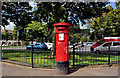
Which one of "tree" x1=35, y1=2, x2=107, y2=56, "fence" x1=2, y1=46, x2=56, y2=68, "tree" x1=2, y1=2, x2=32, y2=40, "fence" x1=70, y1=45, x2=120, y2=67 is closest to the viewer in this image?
"fence" x1=2, y1=46, x2=56, y2=68

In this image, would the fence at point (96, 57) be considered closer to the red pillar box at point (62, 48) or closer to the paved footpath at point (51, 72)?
the paved footpath at point (51, 72)

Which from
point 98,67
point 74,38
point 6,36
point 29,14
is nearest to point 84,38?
point 74,38

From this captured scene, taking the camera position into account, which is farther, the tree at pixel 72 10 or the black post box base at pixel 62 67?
the tree at pixel 72 10

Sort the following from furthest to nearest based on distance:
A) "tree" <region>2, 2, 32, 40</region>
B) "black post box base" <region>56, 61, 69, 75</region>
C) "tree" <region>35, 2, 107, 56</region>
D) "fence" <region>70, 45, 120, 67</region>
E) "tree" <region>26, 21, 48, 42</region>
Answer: "tree" <region>26, 21, 48, 42</region>
"tree" <region>2, 2, 32, 40</region>
"tree" <region>35, 2, 107, 56</region>
"fence" <region>70, 45, 120, 67</region>
"black post box base" <region>56, 61, 69, 75</region>

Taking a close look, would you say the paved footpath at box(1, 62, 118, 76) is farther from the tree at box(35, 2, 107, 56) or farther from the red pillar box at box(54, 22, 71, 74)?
the tree at box(35, 2, 107, 56)

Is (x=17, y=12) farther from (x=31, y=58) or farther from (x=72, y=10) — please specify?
(x=31, y=58)

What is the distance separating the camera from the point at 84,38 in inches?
2463

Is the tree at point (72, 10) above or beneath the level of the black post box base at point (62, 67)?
above

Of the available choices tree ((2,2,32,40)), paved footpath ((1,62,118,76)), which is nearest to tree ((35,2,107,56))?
tree ((2,2,32,40))

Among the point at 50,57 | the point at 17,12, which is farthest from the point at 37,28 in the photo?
the point at 50,57

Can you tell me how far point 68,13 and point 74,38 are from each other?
2002 inches

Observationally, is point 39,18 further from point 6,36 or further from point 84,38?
point 6,36

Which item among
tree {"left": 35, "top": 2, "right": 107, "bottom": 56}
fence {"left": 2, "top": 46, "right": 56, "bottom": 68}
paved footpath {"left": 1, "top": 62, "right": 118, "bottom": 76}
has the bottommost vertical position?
paved footpath {"left": 1, "top": 62, "right": 118, "bottom": 76}

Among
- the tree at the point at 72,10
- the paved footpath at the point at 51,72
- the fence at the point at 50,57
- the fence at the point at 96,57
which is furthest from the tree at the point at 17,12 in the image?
the paved footpath at the point at 51,72
